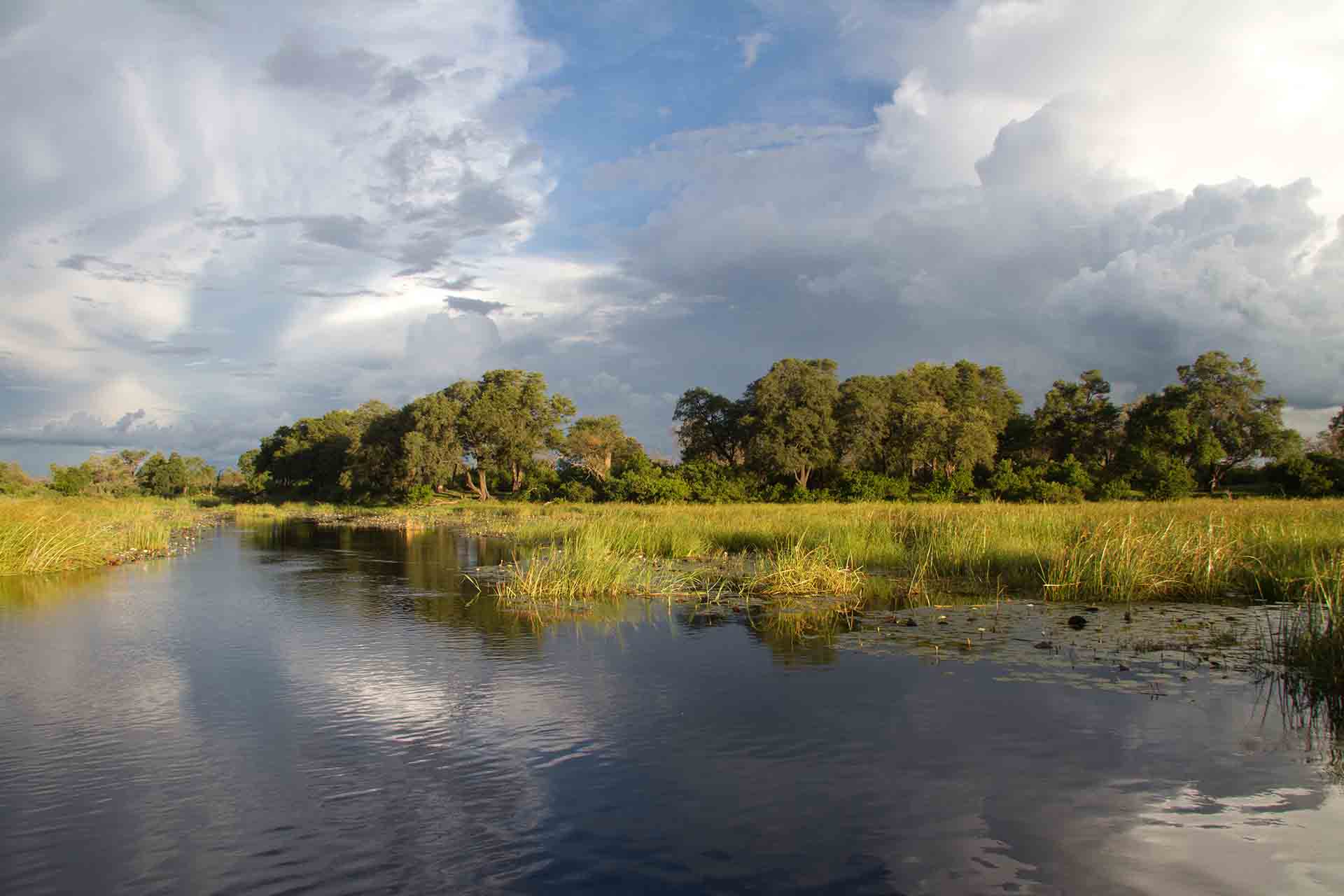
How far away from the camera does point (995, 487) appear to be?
4688 centimetres

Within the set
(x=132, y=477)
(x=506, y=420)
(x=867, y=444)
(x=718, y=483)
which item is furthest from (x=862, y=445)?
(x=132, y=477)

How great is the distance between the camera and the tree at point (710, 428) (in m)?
63.6

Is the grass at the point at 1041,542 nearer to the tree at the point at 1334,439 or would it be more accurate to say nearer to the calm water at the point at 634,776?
the calm water at the point at 634,776

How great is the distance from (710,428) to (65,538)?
4653 cm

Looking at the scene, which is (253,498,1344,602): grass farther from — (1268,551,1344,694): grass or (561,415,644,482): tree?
(561,415,644,482): tree

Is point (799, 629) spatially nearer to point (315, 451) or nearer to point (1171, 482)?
point (1171, 482)

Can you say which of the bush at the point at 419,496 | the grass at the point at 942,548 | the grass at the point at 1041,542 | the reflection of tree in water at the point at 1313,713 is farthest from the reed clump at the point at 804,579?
the bush at the point at 419,496

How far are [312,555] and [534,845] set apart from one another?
2583cm

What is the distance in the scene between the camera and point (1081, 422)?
180ft

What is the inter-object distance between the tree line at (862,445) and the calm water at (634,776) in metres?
36.5

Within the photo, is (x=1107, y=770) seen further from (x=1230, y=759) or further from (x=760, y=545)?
(x=760, y=545)

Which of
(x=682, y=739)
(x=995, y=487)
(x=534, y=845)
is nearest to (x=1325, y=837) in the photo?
(x=682, y=739)

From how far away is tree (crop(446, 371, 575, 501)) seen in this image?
61.0 m

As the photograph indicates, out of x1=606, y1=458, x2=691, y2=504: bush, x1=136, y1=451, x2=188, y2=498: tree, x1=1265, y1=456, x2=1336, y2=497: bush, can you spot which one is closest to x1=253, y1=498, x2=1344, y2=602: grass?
x1=606, y1=458, x2=691, y2=504: bush
